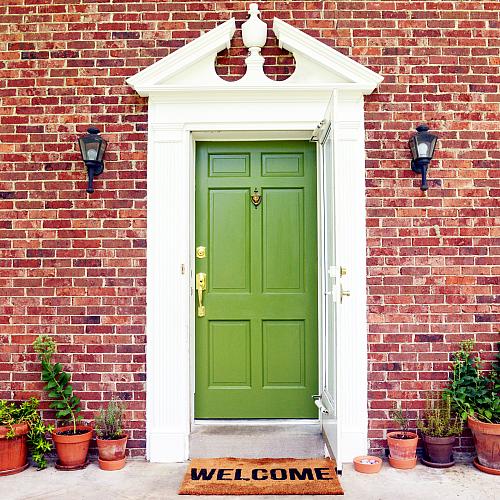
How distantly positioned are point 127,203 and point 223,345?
4.05ft

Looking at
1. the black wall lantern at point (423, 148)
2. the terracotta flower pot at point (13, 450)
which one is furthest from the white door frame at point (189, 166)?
the terracotta flower pot at point (13, 450)

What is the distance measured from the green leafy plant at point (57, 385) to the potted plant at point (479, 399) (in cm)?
252

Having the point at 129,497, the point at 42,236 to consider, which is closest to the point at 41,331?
the point at 42,236

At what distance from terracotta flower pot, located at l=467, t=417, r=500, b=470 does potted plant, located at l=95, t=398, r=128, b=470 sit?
227cm

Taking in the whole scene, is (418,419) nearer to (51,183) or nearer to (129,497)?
(129,497)

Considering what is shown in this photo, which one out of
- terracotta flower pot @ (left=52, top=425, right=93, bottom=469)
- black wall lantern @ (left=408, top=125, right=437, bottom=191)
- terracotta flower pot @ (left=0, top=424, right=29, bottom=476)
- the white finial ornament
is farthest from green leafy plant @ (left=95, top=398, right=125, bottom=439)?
black wall lantern @ (left=408, top=125, right=437, bottom=191)

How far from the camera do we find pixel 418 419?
3.75 metres

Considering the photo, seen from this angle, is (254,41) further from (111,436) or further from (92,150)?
(111,436)

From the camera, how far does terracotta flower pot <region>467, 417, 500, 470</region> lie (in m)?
3.48

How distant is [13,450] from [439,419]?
2777mm

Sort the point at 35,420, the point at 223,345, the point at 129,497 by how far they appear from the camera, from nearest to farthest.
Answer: the point at 129,497 < the point at 35,420 < the point at 223,345

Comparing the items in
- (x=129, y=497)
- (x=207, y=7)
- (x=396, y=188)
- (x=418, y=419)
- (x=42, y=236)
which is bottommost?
(x=129, y=497)

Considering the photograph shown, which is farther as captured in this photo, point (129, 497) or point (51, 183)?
point (51, 183)

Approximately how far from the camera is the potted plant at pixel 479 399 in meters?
3.51
